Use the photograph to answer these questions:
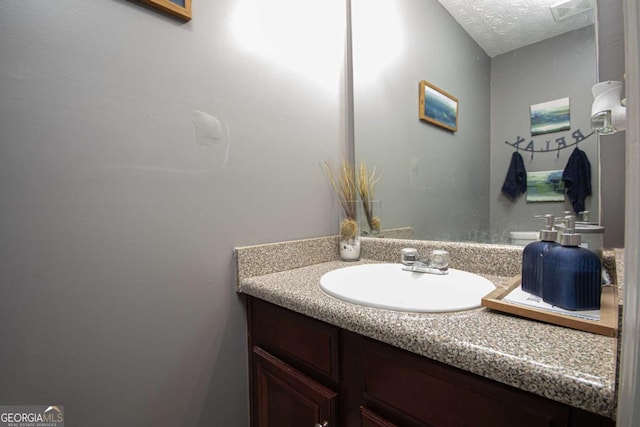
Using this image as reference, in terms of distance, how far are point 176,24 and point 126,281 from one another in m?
0.68

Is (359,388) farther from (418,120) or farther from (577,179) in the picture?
(418,120)

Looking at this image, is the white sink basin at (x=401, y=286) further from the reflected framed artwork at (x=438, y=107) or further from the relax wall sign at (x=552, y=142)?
the reflected framed artwork at (x=438, y=107)

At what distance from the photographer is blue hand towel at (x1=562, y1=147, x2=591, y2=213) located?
75 cm

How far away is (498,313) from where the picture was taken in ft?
1.79

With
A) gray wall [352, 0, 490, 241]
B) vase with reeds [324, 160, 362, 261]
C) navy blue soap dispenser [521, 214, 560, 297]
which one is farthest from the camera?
vase with reeds [324, 160, 362, 261]

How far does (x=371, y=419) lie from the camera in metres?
A: 0.56

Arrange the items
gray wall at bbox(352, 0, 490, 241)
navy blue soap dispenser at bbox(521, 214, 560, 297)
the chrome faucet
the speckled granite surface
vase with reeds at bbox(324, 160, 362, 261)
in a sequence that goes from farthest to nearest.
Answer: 1. vase with reeds at bbox(324, 160, 362, 261)
2. gray wall at bbox(352, 0, 490, 241)
3. the chrome faucet
4. navy blue soap dispenser at bbox(521, 214, 560, 297)
5. the speckled granite surface

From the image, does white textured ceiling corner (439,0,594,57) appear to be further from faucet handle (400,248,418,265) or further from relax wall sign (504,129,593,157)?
faucet handle (400,248,418,265)

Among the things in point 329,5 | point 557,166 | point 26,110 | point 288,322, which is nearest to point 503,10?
point 557,166

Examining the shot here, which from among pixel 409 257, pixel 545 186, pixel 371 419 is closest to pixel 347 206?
pixel 409 257

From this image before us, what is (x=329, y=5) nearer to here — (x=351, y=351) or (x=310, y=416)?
(x=351, y=351)

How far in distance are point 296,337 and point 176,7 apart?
2.97 ft

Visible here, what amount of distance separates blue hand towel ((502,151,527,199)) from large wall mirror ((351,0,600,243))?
2 centimetres

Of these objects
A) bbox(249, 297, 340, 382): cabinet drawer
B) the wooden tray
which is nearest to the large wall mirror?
the wooden tray
